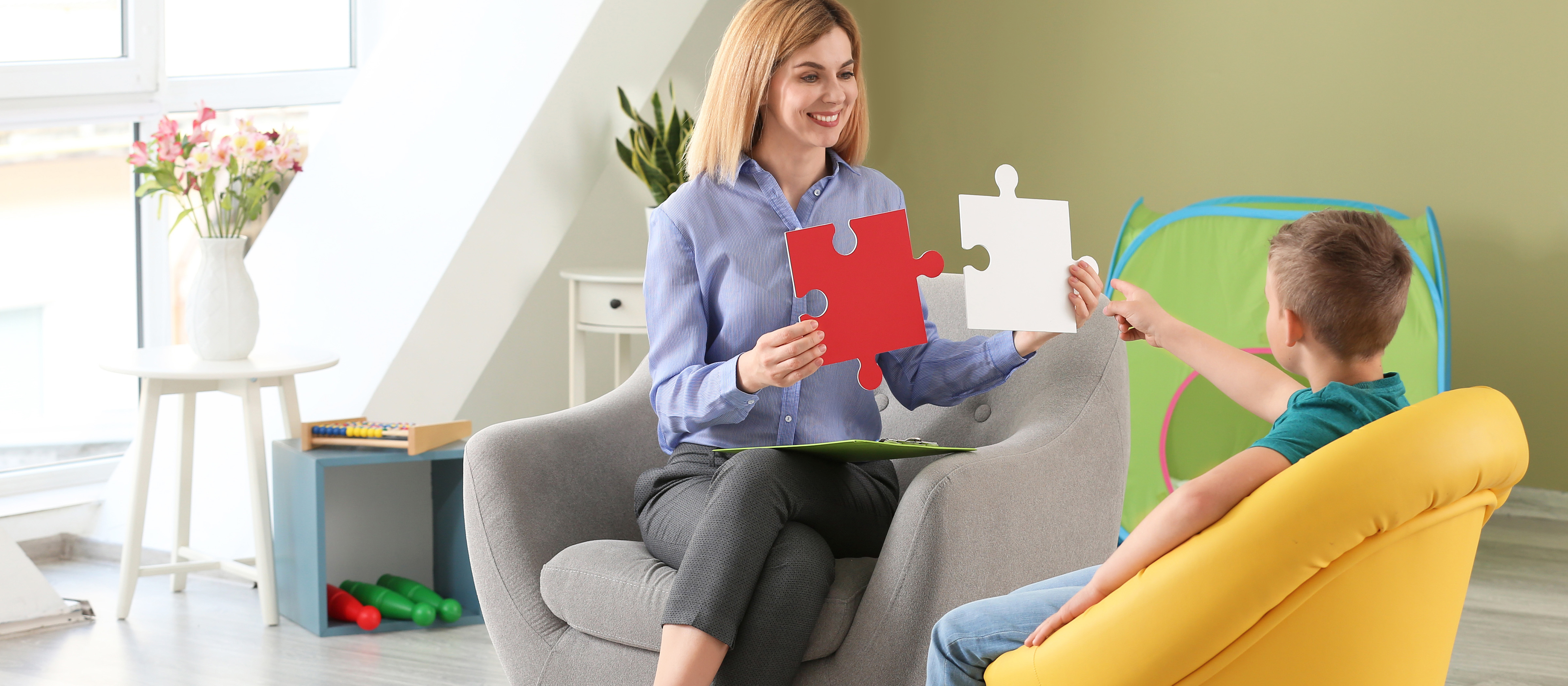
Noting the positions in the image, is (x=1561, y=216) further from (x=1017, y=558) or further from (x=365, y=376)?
(x=365, y=376)

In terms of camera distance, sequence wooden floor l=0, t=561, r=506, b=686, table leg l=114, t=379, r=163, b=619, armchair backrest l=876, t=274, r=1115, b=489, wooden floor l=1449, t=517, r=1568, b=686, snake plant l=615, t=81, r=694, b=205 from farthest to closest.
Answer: snake plant l=615, t=81, r=694, b=205 → table leg l=114, t=379, r=163, b=619 → wooden floor l=1449, t=517, r=1568, b=686 → wooden floor l=0, t=561, r=506, b=686 → armchair backrest l=876, t=274, r=1115, b=489

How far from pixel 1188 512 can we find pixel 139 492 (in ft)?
7.78

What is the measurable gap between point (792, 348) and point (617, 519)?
0.59 m

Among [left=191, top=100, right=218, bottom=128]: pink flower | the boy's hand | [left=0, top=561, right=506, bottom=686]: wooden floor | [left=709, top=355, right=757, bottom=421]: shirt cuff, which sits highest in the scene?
[left=191, top=100, right=218, bottom=128]: pink flower

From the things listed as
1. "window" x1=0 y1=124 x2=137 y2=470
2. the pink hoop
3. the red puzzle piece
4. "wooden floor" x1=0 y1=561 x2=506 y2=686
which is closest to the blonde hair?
the red puzzle piece

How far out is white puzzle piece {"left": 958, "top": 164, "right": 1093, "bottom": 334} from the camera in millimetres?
1580

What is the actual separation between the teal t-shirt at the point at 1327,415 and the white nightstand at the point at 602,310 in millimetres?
2078

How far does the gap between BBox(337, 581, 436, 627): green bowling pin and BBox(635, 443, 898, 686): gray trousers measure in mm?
A: 1133

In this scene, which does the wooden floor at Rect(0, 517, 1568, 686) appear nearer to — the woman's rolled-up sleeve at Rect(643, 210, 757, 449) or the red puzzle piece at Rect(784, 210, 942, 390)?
the woman's rolled-up sleeve at Rect(643, 210, 757, 449)

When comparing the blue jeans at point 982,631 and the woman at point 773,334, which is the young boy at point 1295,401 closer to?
the blue jeans at point 982,631

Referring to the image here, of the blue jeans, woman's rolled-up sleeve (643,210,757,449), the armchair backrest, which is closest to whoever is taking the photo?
the blue jeans

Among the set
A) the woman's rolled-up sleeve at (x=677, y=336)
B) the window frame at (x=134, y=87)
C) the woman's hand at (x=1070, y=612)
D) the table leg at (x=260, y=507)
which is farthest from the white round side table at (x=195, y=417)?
the woman's hand at (x=1070, y=612)

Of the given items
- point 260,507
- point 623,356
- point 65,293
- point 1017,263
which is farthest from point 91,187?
point 1017,263

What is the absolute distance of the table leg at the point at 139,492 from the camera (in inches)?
107
